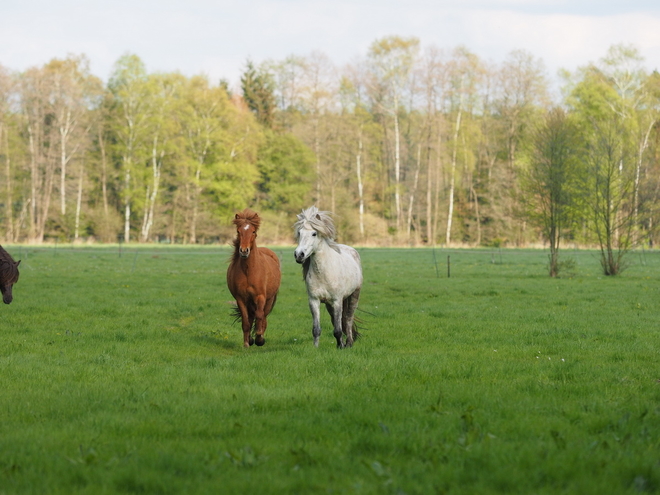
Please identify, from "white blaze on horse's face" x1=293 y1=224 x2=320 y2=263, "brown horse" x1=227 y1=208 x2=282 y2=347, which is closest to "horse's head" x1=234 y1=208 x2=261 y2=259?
"brown horse" x1=227 y1=208 x2=282 y2=347

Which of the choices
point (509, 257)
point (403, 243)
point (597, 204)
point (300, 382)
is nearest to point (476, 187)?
point (403, 243)

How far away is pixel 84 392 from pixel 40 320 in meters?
7.20

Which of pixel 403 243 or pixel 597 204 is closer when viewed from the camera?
pixel 597 204

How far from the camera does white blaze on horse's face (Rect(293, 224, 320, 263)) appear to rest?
9945mm

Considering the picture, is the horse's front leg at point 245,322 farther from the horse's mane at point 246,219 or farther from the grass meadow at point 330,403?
the horse's mane at point 246,219

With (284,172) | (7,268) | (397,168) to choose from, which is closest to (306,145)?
(284,172)

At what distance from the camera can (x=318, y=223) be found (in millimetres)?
10430

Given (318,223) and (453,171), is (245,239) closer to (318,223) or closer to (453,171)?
(318,223)

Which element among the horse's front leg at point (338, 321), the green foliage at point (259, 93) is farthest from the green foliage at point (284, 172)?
the horse's front leg at point (338, 321)

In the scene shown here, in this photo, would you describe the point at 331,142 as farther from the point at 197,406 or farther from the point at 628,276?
the point at 197,406

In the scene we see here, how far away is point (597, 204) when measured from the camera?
28.9 metres

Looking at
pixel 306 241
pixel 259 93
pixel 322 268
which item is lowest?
pixel 322 268

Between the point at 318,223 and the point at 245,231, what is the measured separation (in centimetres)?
126

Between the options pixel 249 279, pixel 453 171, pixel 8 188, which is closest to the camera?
pixel 249 279
